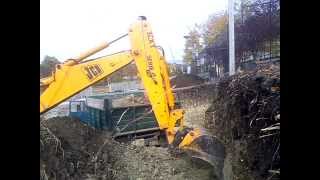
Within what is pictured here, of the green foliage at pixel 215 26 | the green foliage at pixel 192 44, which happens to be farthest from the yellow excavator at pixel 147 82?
the green foliage at pixel 215 26

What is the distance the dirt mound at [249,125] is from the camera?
5.87ft

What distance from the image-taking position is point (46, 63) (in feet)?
5.16

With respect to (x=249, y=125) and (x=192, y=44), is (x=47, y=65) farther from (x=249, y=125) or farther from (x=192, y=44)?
(x=249, y=125)

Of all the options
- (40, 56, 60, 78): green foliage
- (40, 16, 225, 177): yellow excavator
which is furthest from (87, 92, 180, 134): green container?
(40, 56, 60, 78): green foliage

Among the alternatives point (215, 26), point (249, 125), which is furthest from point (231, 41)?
point (249, 125)

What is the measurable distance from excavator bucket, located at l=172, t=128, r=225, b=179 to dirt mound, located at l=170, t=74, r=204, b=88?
8.5 inches

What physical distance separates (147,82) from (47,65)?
453mm

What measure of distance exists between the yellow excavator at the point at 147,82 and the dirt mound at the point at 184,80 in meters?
0.03

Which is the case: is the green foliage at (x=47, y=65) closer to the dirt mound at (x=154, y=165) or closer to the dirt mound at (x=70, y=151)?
the dirt mound at (x=70, y=151)
